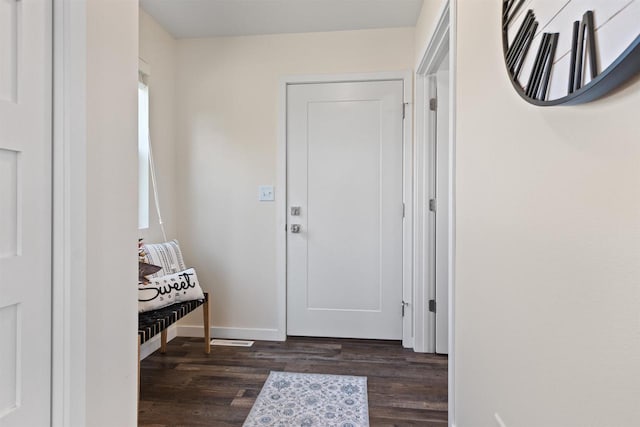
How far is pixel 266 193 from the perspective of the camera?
2734 millimetres

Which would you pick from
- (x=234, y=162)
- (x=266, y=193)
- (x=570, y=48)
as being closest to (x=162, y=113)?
(x=234, y=162)

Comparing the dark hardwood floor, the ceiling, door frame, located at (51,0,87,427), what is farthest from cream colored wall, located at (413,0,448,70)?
the dark hardwood floor

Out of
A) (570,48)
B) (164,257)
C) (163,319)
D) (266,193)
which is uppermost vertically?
(570,48)

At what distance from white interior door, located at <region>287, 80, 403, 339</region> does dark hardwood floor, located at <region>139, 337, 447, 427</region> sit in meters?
0.26

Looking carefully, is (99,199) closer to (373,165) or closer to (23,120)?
(23,120)

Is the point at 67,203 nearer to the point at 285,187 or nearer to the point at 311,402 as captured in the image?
the point at 311,402

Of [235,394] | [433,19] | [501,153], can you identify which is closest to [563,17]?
[501,153]

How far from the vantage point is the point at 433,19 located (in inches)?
76.6

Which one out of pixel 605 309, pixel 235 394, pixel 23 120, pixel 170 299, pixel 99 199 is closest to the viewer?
pixel 605 309

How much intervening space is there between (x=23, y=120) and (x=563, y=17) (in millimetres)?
1276

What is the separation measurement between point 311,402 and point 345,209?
1.38 metres

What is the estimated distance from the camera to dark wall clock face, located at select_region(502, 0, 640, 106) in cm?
53

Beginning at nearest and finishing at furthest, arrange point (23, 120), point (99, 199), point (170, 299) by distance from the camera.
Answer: point (23, 120) < point (99, 199) < point (170, 299)

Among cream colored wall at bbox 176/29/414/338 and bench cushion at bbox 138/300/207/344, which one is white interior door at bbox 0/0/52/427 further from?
cream colored wall at bbox 176/29/414/338
